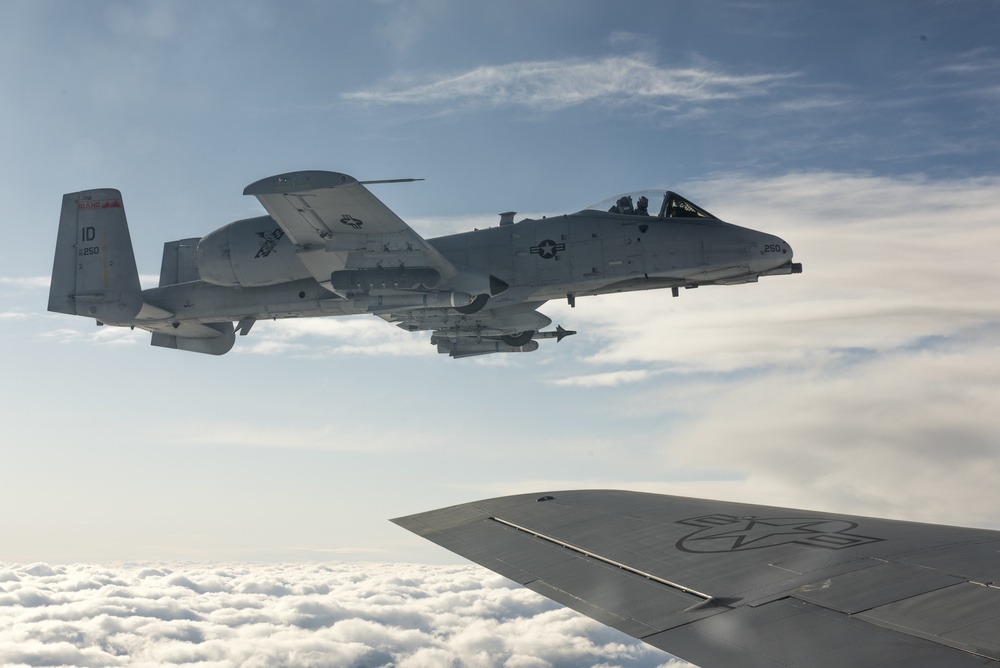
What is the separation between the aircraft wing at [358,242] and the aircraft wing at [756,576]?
12.0 meters

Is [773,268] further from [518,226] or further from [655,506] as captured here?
→ [655,506]

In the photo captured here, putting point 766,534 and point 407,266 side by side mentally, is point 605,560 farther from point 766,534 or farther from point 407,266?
point 407,266

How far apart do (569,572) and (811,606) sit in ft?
8.95

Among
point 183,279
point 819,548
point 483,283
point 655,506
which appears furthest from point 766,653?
point 183,279

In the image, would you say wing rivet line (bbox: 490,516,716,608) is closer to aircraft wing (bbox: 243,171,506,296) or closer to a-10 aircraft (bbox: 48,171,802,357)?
a-10 aircraft (bbox: 48,171,802,357)

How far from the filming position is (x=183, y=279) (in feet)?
89.5

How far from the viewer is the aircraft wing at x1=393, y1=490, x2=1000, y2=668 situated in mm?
5621

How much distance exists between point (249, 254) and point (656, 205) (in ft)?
38.3

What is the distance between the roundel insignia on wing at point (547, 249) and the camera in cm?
2342

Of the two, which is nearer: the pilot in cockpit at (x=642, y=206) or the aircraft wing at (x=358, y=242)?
the aircraft wing at (x=358, y=242)

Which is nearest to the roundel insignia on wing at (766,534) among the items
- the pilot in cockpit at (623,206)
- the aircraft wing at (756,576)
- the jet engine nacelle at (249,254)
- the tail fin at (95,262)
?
the aircraft wing at (756,576)

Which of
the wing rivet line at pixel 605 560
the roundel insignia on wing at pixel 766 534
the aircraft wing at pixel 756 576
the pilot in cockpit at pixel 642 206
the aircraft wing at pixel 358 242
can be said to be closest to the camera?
the aircraft wing at pixel 756 576

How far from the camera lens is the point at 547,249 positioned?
77.2 ft

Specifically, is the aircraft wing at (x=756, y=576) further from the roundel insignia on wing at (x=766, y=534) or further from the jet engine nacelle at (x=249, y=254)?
the jet engine nacelle at (x=249, y=254)
